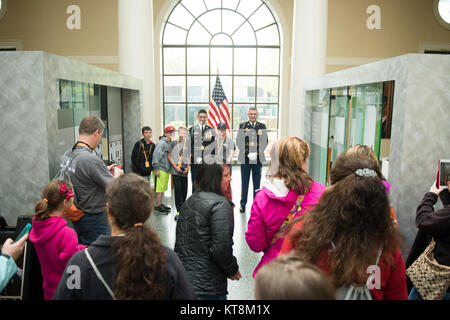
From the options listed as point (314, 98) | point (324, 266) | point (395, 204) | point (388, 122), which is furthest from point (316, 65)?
point (324, 266)

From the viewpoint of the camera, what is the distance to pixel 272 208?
7.86 feet

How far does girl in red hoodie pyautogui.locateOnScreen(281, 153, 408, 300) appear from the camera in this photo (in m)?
1.46

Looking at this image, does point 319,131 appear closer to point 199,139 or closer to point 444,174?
point 199,139

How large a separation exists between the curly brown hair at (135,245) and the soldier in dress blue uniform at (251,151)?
528cm

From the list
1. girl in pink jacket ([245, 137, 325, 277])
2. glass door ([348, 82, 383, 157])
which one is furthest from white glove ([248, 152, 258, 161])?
girl in pink jacket ([245, 137, 325, 277])

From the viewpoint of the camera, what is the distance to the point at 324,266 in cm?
151

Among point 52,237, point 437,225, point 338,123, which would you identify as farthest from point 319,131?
point 52,237

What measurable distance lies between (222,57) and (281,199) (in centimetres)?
1204

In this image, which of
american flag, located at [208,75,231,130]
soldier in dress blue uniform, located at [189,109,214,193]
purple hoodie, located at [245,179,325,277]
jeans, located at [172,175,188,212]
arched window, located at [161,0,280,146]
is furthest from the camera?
arched window, located at [161,0,280,146]

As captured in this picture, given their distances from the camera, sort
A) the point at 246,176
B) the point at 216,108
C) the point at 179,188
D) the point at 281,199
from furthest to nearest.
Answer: the point at 216,108, the point at 246,176, the point at 179,188, the point at 281,199

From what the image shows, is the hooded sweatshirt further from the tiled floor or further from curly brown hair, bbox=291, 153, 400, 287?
the tiled floor

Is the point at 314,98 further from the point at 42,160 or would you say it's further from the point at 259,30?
the point at 259,30

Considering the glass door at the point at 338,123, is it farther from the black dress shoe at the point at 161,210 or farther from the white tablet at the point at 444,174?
the black dress shoe at the point at 161,210

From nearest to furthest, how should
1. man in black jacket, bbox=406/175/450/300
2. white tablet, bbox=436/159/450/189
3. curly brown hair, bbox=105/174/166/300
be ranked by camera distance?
curly brown hair, bbox=105/174/166/300 < man in black jacket, bbox=406/175/450/300 < white tablet, bbox=436/159/450/189
